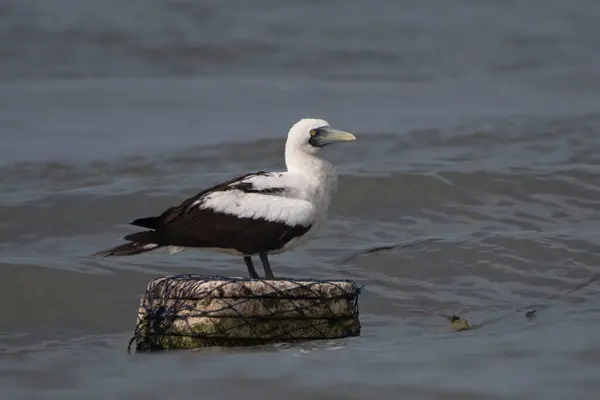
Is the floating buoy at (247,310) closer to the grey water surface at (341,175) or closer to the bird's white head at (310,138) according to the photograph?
the grey water surface at (341,175)

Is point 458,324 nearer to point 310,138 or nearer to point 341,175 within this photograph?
point 310,138

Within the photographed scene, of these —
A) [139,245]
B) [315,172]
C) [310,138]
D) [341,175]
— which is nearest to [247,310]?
→ [139,245]

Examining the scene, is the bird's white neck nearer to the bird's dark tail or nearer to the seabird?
the seabird

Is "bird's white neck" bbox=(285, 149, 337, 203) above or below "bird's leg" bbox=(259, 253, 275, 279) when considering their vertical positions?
above

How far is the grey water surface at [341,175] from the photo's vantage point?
8.84 m

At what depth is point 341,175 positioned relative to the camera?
16219 millimetres

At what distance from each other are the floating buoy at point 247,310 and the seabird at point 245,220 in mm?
609

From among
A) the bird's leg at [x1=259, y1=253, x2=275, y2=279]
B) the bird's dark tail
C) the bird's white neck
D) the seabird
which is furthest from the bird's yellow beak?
the bird's dark tail

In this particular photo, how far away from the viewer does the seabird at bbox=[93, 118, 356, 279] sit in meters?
9.98

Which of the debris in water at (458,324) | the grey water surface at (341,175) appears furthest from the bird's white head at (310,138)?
the debris in water at (458,324)

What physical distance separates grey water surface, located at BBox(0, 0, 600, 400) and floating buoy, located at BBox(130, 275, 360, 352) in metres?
0.18

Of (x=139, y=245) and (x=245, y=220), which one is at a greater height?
(x=245, y=220)

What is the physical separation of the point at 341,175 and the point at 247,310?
7.18 m

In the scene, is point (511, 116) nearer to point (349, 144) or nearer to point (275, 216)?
point (349, 144)
